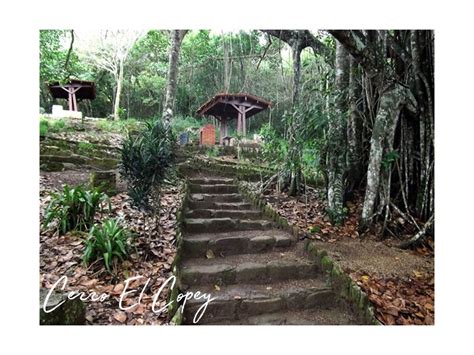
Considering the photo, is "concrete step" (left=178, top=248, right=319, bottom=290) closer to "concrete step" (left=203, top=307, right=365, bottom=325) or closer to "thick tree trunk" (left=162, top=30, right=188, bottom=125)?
Result: "concrete step" (left=203, top=307, right=365, bottom=325)

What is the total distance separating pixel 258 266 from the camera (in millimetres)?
2371

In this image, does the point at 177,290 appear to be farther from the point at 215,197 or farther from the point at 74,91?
the point at 74,91

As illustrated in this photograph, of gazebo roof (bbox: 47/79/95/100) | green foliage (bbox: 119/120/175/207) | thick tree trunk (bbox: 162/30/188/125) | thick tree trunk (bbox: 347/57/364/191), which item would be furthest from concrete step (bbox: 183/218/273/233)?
Answer: gazebo roof (bbox: 47/79/95/100)

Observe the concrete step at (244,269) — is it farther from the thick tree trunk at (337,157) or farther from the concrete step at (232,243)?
the thick tree trunk at (337,157)

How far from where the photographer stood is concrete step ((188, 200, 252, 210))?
11.6ft

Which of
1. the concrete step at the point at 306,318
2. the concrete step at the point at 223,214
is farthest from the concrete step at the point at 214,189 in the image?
the concrete step at the point at 306,318

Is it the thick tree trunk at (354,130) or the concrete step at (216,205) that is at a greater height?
the thick tree trunk at (354,130)

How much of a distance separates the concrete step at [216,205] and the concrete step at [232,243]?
67cm

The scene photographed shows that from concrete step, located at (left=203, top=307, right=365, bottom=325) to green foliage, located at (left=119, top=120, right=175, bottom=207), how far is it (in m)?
1.25

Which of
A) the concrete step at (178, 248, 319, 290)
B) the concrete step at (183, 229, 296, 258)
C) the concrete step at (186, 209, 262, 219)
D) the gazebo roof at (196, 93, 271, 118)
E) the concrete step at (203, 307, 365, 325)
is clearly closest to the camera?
the concrete step at (203, 307, 365, 325)

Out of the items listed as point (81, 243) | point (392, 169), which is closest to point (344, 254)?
point (392, 169)

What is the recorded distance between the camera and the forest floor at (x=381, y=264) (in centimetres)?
193
